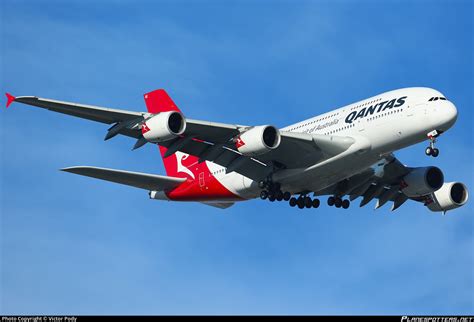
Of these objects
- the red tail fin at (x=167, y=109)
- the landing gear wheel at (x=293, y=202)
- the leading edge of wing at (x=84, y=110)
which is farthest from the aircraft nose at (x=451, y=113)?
the red tail fin at (x=167, y=109)

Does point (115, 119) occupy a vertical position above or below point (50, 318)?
above

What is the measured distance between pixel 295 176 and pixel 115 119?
8940 mm

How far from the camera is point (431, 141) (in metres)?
40.8

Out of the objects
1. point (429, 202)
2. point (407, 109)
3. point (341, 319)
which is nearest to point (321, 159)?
point (407, 109)

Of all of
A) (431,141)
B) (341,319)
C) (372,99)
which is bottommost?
(341,319)

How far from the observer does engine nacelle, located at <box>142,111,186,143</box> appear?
131 feet

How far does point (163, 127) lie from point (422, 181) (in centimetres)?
1496

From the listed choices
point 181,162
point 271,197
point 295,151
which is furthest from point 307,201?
point 181,162

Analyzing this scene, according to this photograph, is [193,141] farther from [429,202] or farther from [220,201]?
[429,202]

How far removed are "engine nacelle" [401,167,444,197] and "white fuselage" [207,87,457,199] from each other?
18.8ft

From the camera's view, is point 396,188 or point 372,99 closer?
point 372,99

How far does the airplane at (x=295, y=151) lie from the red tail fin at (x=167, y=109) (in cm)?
15

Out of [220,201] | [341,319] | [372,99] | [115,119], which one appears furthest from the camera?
[220,201]

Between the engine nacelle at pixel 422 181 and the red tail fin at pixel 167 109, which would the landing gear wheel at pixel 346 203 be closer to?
the engine nacelle at pixel 422 181
